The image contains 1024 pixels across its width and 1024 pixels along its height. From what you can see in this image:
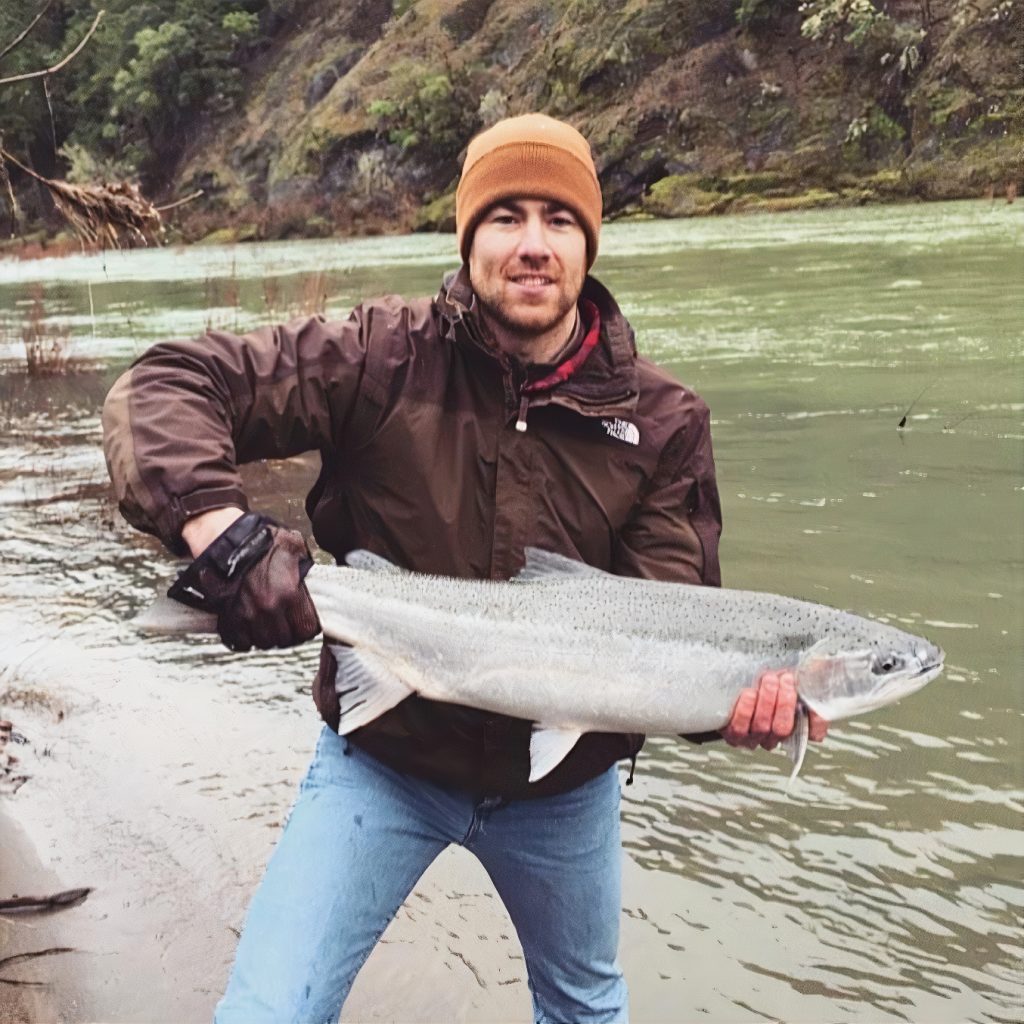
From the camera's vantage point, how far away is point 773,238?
91.8 ft

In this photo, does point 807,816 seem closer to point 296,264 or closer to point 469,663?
point 469,663

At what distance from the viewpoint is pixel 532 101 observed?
53812mm

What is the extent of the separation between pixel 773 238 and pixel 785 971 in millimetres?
25990

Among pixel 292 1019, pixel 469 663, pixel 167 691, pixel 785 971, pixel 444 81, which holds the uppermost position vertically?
pixel 444 81

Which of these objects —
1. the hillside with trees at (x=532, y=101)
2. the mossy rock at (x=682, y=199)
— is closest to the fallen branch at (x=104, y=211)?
the hillside with trees at (x=532, y=101)

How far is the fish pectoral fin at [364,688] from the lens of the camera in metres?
2.80

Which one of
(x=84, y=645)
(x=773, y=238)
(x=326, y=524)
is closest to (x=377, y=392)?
(x=326, y=524)

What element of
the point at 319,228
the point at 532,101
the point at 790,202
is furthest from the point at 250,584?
the point at 532,101

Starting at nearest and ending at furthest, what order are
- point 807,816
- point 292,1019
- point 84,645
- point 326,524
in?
point 292,1019 < point 326,524 < point 807,816 < point 84,645

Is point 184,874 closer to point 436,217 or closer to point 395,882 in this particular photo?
point 395,882

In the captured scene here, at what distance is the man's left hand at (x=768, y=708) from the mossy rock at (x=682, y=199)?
38.7 metres

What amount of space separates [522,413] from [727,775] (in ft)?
9.83

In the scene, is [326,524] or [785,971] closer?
[326,524]

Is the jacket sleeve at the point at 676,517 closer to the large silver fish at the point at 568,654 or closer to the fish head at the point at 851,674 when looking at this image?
the large silver fish at the point at 568,654
